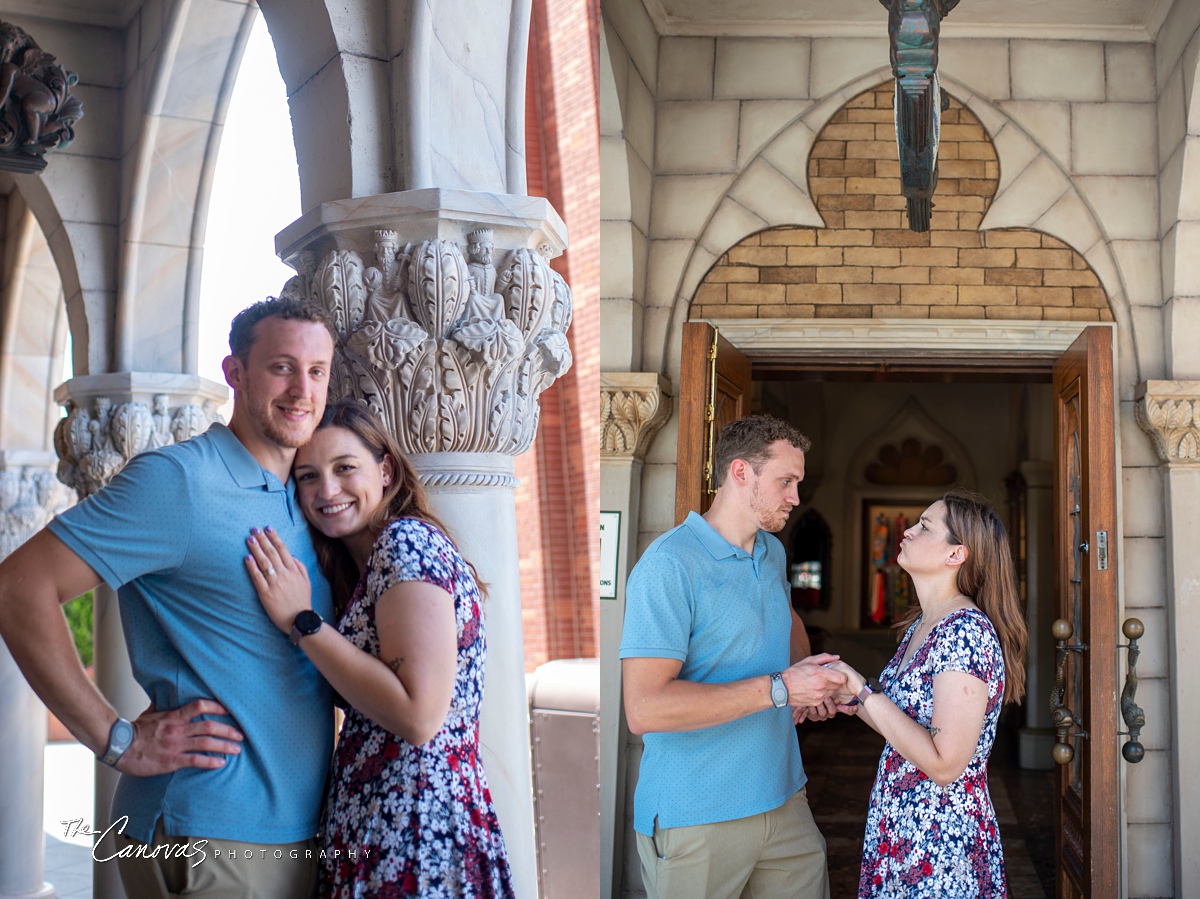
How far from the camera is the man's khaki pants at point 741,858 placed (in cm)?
227

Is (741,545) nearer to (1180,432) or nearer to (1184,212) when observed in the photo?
(1180,432)

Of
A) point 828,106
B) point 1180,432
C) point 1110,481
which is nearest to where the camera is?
point 1110,481

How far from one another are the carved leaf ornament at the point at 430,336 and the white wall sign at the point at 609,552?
6.24ft

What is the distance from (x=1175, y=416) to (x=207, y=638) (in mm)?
3551

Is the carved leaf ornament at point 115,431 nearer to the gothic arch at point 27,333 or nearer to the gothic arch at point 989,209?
the gothic arch at point 989,209

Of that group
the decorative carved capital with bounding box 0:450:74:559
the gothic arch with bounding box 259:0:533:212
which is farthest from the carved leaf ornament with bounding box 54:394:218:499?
the gothic arch with bounding box 259:0:533:212

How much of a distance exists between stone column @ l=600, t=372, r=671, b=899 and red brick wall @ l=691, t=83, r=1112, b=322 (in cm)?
44

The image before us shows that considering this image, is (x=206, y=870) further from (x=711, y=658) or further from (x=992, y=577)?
(x=992, y=577)

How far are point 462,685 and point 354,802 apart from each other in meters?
0.23

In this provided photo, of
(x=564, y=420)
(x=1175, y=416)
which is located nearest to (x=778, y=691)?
(x=1175, y=416)

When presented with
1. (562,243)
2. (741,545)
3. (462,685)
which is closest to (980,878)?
(741,545)

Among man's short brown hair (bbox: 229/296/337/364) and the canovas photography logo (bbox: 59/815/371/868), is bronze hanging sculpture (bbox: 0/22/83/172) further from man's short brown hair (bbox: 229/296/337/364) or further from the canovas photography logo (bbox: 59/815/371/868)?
the canovas photography logo (bbox: 59/815/371/868)

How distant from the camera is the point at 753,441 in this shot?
237cm

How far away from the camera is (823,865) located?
237 cm
